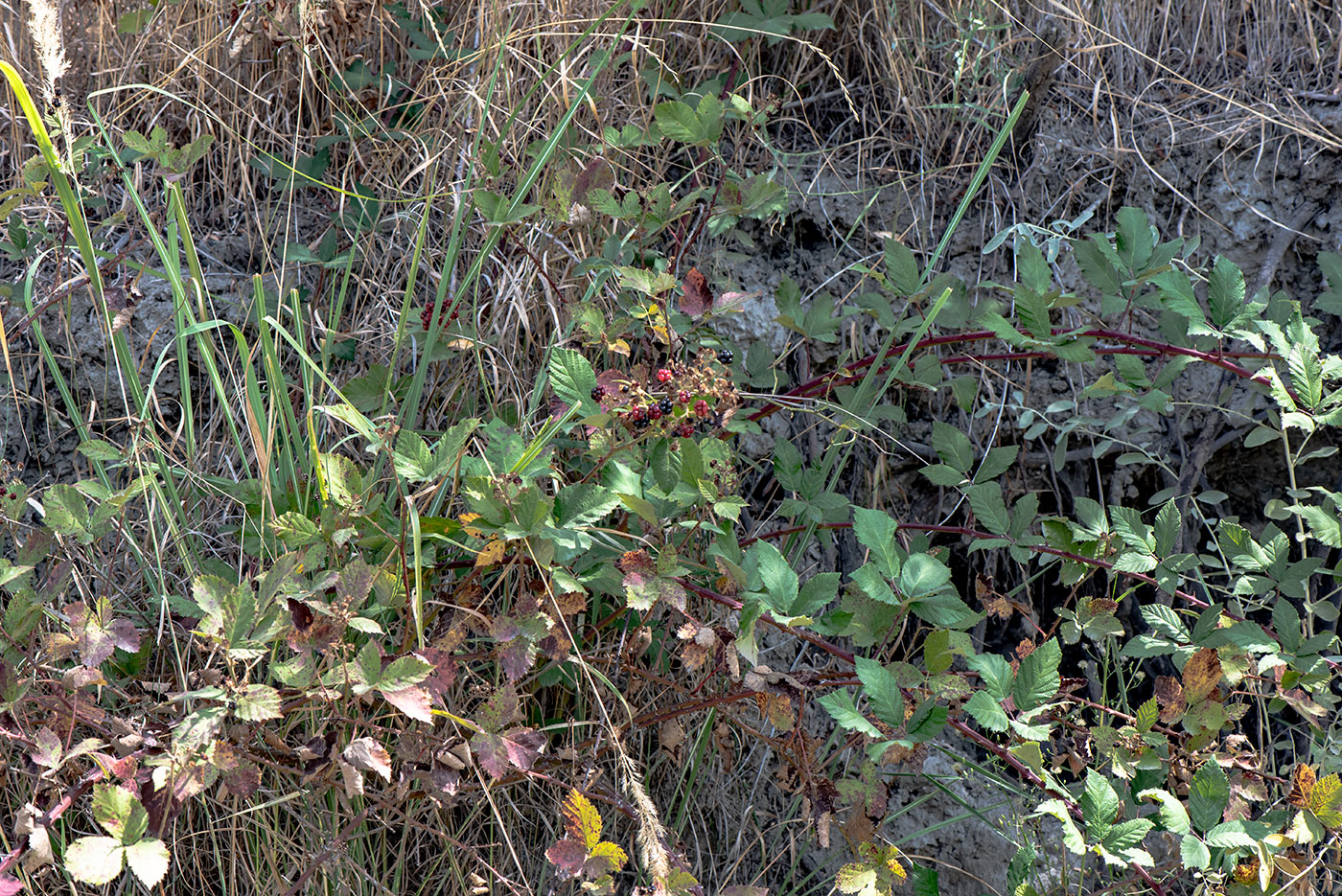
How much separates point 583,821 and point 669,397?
0.54m

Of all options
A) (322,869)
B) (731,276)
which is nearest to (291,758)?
(322,869)

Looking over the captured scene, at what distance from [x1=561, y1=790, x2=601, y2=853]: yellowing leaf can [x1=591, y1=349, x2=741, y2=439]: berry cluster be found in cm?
48

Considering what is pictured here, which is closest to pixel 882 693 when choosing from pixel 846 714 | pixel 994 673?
pixel 846 714

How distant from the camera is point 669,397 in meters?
1.37

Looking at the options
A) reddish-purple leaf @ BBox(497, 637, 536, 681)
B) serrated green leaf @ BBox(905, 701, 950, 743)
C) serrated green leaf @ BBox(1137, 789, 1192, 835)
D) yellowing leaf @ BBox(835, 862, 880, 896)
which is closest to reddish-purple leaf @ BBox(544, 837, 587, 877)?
reddish-purple leaf @ BBox(497, 637, 536, 681)

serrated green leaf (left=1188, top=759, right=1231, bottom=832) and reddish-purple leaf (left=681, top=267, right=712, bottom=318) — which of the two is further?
reddish-purple leaf (left=681, top=267, right=712, bottom=318)

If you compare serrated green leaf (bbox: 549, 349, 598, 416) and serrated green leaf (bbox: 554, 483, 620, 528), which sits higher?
serrated green leaf (bbox: 549, 349, 598, 416)

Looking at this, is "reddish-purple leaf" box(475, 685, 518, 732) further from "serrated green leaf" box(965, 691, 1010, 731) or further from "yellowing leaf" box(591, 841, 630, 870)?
"serrated green leaf" box(965, 691, 1010, 731)

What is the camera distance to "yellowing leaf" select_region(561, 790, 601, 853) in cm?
125

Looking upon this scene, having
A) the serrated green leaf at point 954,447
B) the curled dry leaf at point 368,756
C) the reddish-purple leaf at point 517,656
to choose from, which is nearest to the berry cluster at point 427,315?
the reddish-purple leaf at point 517,656

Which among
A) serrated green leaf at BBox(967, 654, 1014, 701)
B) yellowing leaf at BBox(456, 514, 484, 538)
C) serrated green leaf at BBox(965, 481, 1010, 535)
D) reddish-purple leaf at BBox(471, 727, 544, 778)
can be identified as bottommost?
reddish-purple leaf at BBox(471, 727, 544, 778)

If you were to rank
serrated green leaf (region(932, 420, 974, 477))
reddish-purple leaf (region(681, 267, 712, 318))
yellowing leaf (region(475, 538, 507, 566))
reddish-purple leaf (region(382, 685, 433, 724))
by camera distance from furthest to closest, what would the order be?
1. serrated green leaf (region(932, 420, 974, 477))
2. reddish-purple leaf (region(681, 267, 712, 318))
3. yellowing leaf (region(475, 538, 507, 566))
4. reddish-purple leaf (region(382, 685, 433, 724))

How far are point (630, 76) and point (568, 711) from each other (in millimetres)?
1207

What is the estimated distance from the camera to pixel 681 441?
1360 mm
